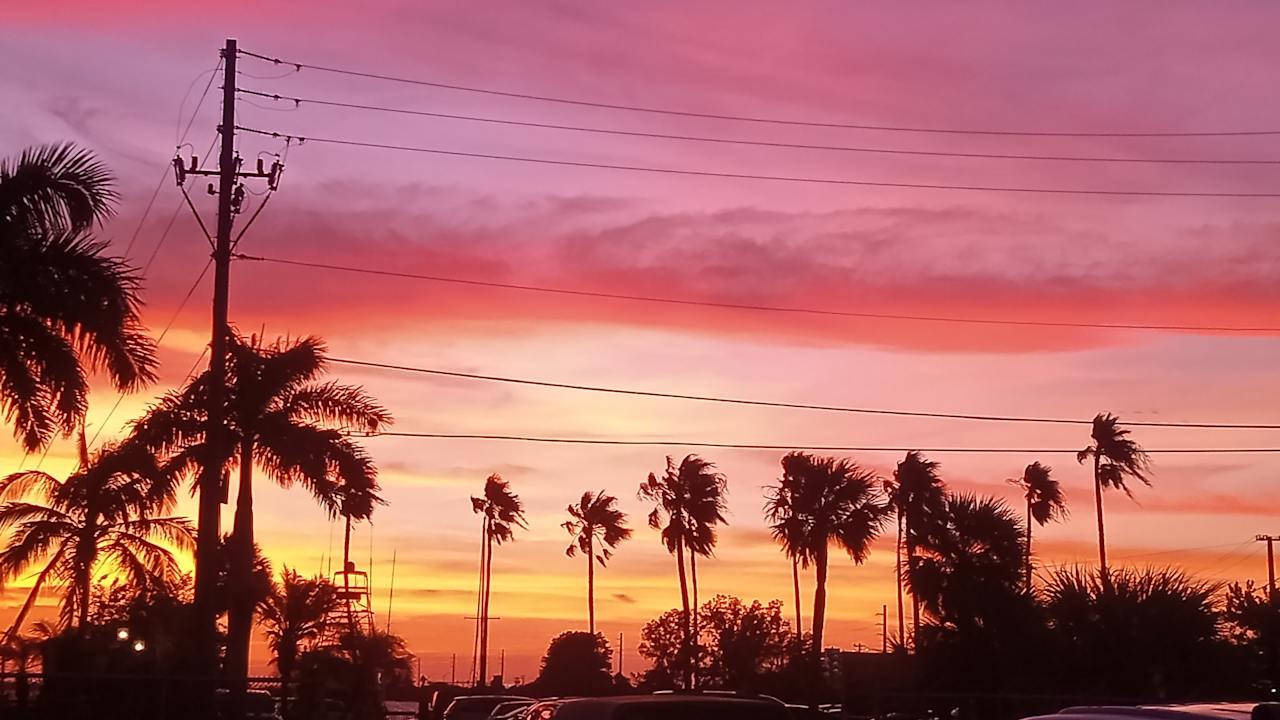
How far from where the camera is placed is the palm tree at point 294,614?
42500 millimetres

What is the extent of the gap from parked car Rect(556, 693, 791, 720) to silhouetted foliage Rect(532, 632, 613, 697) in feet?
258

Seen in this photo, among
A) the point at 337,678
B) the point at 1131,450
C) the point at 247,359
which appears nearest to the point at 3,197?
the point at 247,359

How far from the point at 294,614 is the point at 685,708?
3436 cm

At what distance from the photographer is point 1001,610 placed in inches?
1566

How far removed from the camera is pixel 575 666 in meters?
100

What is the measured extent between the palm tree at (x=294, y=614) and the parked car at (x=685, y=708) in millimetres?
32756

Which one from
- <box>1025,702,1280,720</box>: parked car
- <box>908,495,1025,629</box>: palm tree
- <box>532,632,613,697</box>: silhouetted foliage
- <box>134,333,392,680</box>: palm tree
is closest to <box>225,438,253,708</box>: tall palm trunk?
<box>134,333,392,680</box>: palm tree

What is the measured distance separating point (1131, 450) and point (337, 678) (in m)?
44.1

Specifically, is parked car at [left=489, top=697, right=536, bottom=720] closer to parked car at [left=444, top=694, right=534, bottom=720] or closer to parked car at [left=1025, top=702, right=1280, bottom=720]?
parked car at [left=444, top=694, right=534, bottom=720]

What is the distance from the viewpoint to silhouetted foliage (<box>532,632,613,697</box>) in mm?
93750

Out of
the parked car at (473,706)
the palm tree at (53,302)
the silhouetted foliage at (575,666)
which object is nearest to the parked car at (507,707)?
the parked car at (473,706)

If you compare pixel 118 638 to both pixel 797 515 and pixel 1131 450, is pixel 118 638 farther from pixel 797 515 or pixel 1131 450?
pixel 1131 450

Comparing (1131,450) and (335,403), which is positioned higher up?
(1131,450)

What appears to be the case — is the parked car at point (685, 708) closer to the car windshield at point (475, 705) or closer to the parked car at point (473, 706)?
the parked car at point (473, 706)
